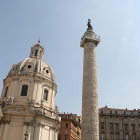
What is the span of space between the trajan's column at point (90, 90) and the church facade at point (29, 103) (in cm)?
1093

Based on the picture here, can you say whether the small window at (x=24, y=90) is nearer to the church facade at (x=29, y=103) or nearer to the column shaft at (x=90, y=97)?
the church facade at (x=29, y=103)

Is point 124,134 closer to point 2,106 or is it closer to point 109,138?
point 109,138

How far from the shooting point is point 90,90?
24.1 meters

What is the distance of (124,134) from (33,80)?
28.9m

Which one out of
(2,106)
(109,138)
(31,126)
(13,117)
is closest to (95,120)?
(31,126)

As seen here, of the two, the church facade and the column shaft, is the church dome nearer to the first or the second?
the church facade

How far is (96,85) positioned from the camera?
978 inches

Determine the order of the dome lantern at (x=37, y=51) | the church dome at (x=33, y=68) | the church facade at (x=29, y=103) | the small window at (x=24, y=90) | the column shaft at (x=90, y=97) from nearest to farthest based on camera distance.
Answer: the column shaft at (x=90, y=97) < the church facade at (x=29, y=103) < the small window at (x=24, y=90) < the church dome at (x=33, y=68) < the dome lantern at (x=37, y=51)

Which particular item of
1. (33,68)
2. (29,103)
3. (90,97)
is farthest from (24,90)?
(90,97)

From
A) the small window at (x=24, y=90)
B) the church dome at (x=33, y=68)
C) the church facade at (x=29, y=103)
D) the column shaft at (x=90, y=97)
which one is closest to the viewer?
the column shaft at (x=90, y=97)

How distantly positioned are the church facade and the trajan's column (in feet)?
35.9

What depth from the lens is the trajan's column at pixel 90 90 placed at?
73.1 feet

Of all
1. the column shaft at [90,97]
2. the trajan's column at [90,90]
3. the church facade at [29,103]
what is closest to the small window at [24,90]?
the church facade at [29,103]

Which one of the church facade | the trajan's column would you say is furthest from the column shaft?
the church facade
